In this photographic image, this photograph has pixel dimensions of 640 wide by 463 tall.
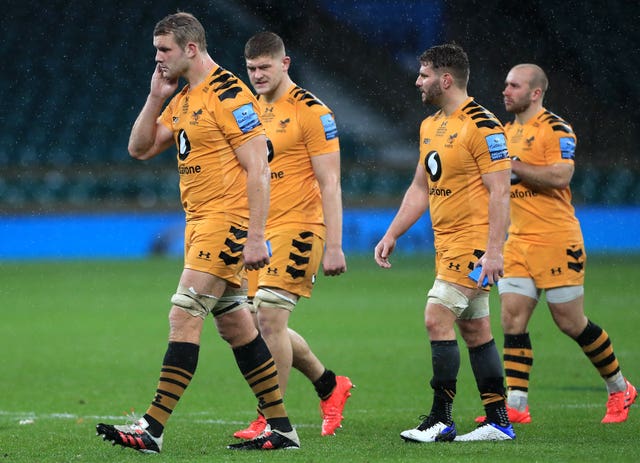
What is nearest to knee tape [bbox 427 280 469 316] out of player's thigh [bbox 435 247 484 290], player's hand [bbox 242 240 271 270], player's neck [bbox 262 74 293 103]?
player's thigh [bbox 435 247 484 290]

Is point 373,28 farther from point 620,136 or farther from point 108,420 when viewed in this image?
point 108,420

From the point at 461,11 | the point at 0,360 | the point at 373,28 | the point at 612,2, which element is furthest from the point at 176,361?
the point at 373,28

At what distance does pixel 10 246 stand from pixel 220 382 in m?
13.5

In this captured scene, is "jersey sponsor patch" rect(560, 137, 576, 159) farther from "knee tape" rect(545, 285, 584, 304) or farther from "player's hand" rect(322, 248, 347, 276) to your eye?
"player's hand" rect(322, 248, 347, 276)

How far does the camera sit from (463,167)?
6195mm

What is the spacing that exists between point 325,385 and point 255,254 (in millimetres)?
1679

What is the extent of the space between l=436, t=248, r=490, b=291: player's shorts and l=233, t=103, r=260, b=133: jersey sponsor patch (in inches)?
53.2

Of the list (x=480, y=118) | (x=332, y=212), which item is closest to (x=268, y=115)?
(x=332, y=212)

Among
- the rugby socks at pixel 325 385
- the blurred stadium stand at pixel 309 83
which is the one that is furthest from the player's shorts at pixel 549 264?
the blurred stadium stand at pixel 309 83

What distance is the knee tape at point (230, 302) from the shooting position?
5719 millimetres

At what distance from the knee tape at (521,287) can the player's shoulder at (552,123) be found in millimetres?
985

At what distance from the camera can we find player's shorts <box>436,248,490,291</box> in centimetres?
612

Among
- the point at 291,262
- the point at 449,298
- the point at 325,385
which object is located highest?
the point at 291,262

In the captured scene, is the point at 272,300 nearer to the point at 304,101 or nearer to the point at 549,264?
the point at 304,101
